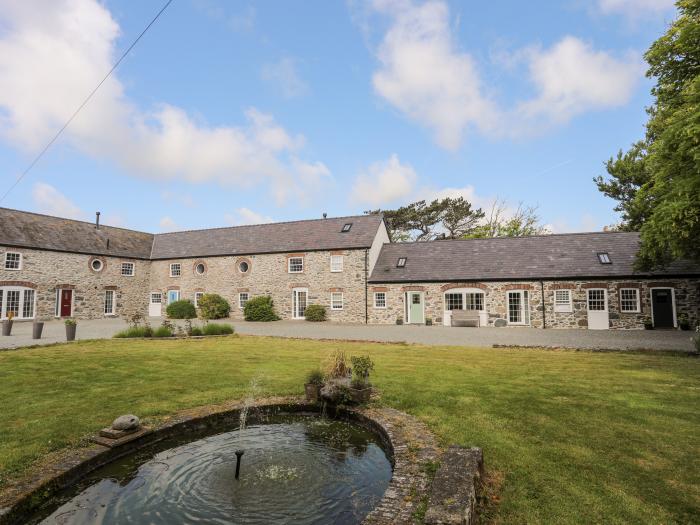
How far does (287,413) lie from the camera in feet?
24.5

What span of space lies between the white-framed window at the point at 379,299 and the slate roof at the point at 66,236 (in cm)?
2173

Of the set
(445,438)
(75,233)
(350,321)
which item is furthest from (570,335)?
(75,233)

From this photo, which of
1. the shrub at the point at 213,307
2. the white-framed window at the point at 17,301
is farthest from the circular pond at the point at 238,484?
the white-framed window at the point at 17,301

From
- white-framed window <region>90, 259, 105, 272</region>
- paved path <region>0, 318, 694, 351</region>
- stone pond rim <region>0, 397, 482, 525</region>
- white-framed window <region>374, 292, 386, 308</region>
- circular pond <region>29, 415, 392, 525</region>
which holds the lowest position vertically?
circular pond <region>29, 415, 392, 525</region>

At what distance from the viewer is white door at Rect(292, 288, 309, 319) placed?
29.0 metres

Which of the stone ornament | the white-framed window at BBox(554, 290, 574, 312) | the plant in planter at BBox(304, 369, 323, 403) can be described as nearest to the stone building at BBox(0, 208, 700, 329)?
the white-framed window at BBox(554, 290, 574, 312)

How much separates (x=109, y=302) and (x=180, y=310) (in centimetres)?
674

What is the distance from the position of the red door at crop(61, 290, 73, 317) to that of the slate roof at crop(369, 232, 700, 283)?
22.4 meters

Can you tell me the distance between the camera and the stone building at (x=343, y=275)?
2212cm

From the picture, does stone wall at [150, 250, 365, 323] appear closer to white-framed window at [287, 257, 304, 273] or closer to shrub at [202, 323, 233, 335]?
white-framed window at [287, 257, 304, 273]

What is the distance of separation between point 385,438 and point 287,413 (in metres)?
2.29

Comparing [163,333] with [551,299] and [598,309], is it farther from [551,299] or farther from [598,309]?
[598,309]

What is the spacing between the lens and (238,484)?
189 inches

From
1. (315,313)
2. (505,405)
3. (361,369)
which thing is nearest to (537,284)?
(315,313)
